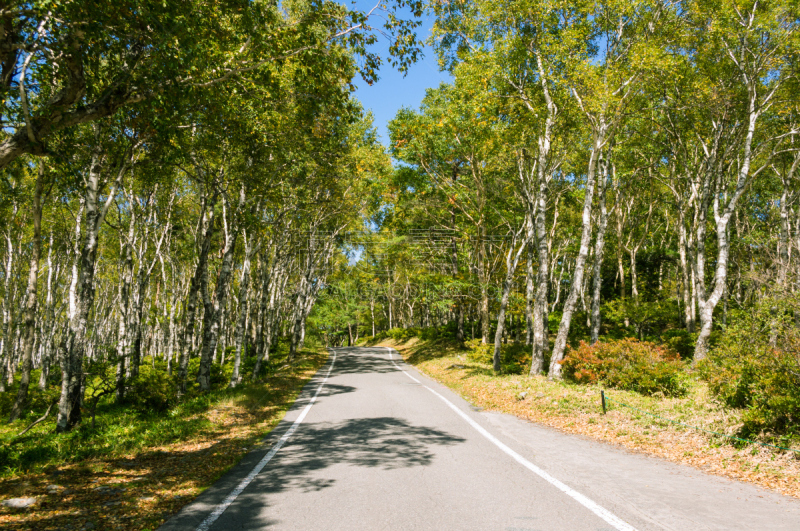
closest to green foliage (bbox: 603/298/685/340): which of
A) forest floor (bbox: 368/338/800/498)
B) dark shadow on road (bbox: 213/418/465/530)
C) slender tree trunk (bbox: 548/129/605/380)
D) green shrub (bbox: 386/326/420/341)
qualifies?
slender tree trunk (bbox: 548/129/605/380)

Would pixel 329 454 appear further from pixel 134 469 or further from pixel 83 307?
pixel 83 307

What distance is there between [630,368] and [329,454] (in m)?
9.05

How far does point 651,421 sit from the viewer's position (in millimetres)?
8547

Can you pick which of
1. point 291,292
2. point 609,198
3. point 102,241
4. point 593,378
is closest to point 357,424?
point 593,378

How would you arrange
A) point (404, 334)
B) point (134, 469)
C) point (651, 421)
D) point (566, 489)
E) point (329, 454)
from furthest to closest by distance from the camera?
1. point (404, 334)
2. point (651, 421)
3. point (329, 454)
4. point (134, 469)
5. point (566, 489)

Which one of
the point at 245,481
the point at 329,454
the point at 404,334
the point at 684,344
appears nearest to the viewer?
the point at 245,481

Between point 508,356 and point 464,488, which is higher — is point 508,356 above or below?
below

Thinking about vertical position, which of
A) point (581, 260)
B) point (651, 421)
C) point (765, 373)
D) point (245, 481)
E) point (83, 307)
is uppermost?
point (581, 260)

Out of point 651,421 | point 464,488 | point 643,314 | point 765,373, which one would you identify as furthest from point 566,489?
point 643,314

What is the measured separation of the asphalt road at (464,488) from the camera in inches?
162

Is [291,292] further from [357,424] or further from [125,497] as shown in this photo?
[125,497]

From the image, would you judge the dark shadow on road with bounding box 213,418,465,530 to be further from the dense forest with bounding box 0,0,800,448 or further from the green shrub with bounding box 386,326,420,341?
the green shrub with bounding box 386,326,420,341

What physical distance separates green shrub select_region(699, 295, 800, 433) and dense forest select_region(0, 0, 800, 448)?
7 cm

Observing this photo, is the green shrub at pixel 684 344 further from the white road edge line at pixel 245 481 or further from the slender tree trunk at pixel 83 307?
the slender tree trunk at pixel 83 307
